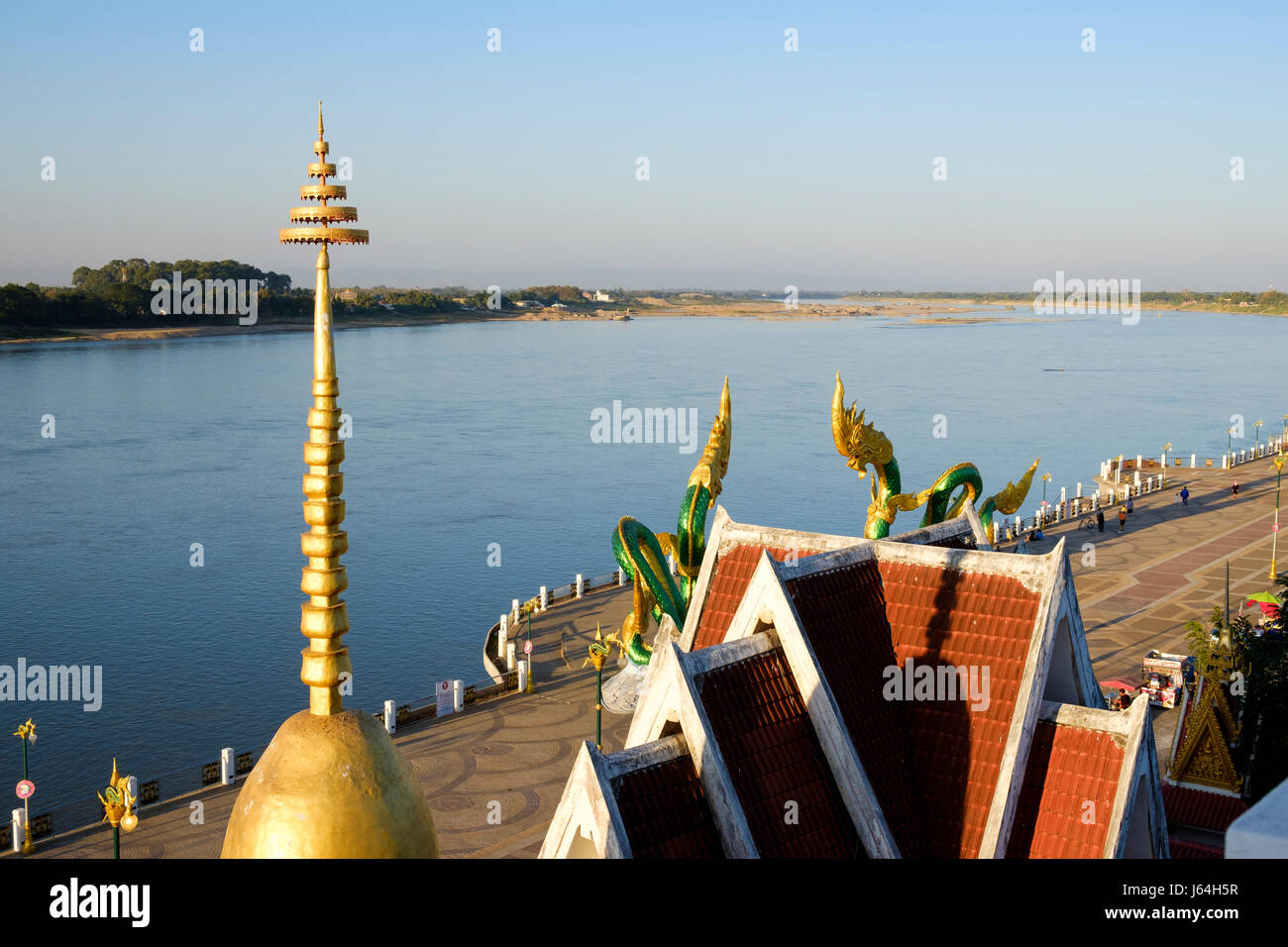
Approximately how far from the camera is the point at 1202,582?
55062 millimetres

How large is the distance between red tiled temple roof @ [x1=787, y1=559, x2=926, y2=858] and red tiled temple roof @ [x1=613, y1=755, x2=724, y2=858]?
2.87 meters

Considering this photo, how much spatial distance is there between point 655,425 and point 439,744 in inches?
3264

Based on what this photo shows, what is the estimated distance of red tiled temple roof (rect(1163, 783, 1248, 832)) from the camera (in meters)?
28.3

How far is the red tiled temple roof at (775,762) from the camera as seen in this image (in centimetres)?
1445

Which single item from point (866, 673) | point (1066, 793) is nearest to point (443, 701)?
point (866, 673)

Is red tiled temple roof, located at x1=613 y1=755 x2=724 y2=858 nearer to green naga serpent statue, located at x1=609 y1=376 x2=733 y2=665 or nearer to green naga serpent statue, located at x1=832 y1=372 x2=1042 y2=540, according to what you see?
green naga serpent statue, located at x1=832 y1=372 x2=1042 y2=540

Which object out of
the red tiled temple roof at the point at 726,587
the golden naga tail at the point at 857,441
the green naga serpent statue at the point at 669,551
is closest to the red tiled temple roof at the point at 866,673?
the red tiled temple roof at the point at 726,587

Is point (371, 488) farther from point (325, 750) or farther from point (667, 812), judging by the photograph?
point (325, 750)

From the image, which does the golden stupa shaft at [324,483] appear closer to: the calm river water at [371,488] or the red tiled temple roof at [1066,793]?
the red tiled temple roof at [1066,793]

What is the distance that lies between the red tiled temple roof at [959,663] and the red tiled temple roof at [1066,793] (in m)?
0.46

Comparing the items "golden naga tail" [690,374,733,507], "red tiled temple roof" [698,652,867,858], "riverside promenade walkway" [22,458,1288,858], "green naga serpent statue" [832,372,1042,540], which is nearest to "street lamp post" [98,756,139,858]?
"riverside promenade walkway" [22,458,1288,858]
